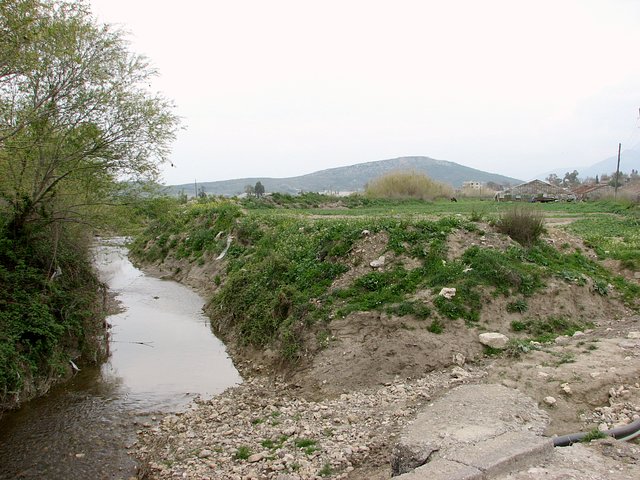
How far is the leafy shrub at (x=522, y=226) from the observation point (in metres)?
13.2

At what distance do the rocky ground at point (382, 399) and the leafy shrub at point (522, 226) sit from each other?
2.19 m

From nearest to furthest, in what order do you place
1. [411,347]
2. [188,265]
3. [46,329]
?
1. [411,347]
2. [46,329]
3. [188,265]

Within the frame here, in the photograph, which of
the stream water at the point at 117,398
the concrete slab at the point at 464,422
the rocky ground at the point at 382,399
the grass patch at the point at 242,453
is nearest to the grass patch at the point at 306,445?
the rocky ground at the point at 382,399

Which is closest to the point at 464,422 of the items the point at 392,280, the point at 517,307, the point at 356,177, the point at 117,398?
the point at 517,307

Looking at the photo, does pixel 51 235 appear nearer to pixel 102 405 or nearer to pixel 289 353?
pixel 102 405

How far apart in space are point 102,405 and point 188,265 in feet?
45.1

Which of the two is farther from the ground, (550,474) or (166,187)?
(166,187)

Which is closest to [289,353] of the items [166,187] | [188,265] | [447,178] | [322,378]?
[322,378]

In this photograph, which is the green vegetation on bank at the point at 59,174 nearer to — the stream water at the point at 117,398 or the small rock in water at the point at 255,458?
the stream water at the point at 117,398

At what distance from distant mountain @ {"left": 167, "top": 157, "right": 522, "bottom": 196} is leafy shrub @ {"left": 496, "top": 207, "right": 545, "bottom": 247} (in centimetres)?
13852

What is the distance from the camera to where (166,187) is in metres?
13.6

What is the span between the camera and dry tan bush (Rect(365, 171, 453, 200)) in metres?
55.4

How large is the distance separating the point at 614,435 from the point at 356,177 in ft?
558

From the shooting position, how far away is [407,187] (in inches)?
2211
